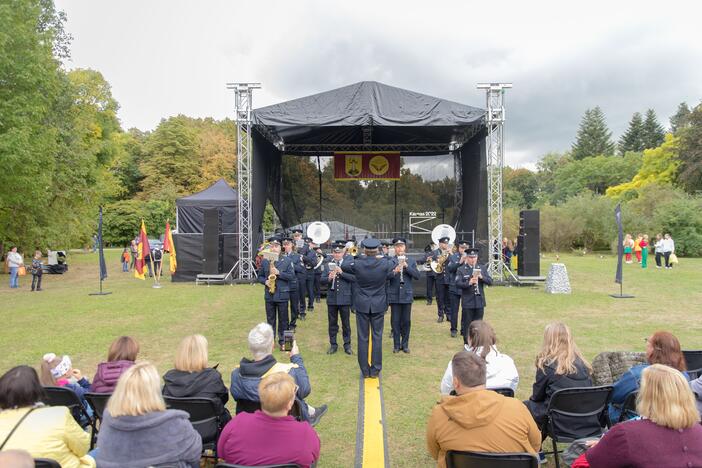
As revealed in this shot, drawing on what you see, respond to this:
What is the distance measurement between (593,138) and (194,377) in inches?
2775

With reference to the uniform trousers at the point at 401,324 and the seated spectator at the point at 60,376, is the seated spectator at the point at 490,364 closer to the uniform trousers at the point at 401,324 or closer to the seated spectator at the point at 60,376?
the seated spectator at the point at 60,376

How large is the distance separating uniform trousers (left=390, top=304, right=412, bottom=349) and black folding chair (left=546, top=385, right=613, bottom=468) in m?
3.80

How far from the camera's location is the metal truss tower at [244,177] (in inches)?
567

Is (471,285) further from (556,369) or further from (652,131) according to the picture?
(652,131)

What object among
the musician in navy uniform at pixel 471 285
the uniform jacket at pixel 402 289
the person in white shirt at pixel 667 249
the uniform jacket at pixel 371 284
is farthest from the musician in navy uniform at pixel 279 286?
the person in white shirt at pixel 667 249

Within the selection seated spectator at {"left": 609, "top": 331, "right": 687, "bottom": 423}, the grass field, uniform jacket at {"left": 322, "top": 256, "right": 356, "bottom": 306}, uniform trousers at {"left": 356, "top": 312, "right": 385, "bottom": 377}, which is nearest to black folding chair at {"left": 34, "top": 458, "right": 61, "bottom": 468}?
the grass field

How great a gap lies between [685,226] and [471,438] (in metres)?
32.4

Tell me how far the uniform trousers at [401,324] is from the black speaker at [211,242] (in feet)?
33.0

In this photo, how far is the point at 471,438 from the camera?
95.7 inches

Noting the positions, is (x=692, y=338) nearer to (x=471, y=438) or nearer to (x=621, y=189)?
(x=471, y=438)

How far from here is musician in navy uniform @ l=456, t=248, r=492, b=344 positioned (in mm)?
7133

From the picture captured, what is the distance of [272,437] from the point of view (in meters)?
2.49

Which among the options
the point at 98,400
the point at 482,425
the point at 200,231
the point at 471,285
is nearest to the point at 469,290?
the point at 471,285

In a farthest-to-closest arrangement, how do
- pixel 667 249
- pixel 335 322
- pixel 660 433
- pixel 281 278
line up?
pixel 667 249 → pixel 281 278 → pixel 335 322 → pixel 660 433
